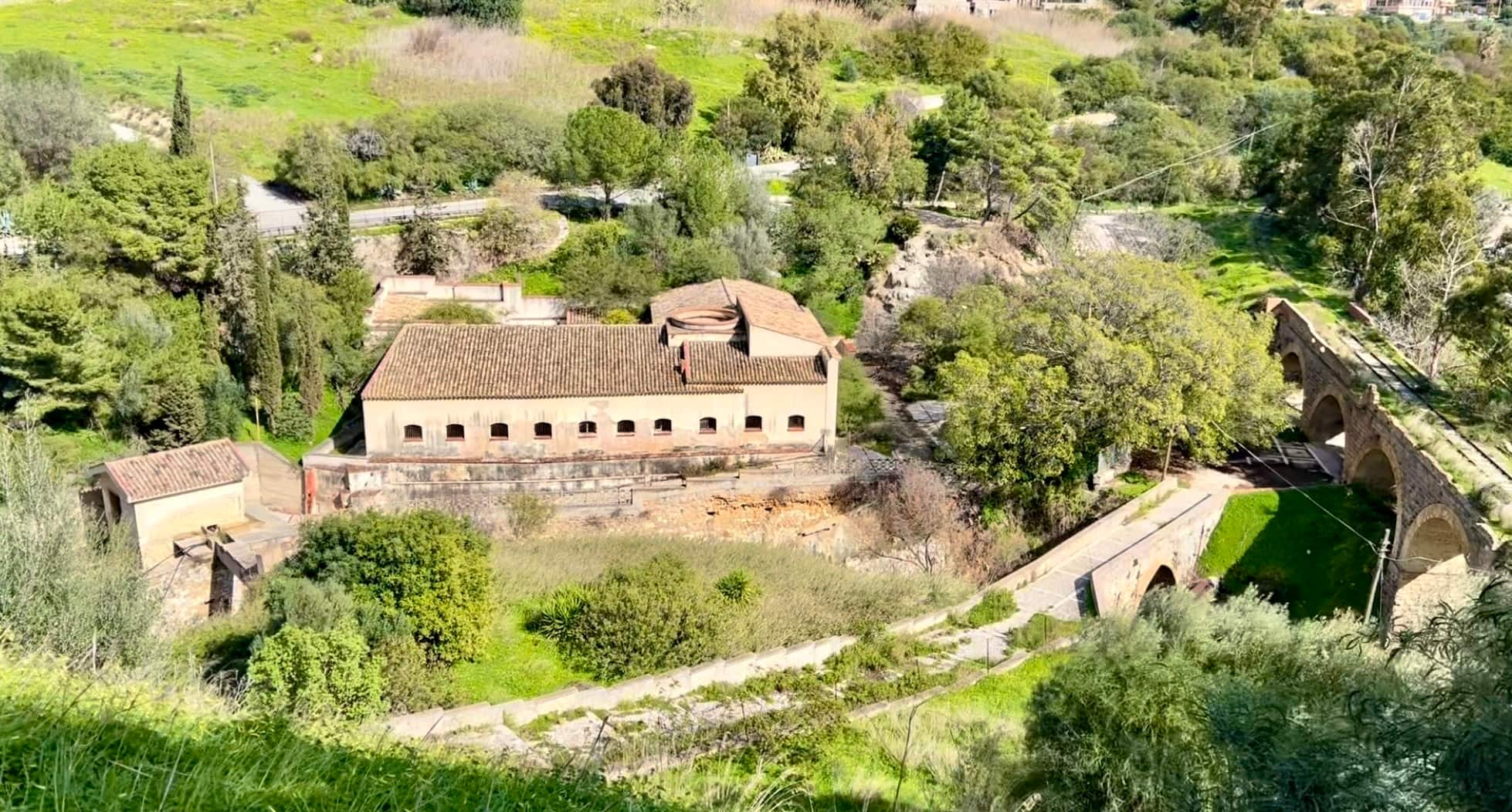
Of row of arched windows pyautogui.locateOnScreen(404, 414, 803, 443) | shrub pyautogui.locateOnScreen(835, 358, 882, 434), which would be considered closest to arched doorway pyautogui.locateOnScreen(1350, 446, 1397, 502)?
shrub pyautogui.locateOnScreen(835, 358, 882, 434)

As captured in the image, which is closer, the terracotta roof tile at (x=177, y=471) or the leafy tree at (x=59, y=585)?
the leafy tree at (x=59, y=585)

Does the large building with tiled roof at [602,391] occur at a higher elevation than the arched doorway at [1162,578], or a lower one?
higher

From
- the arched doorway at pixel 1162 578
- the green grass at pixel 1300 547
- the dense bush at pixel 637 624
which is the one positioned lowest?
the arched doorway at pixel 1162 578

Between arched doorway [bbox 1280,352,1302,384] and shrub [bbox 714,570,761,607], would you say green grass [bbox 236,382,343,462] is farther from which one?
arched doorway [bbox 1280,352,1302,384]

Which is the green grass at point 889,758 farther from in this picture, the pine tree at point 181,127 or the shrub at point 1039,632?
the pine tree at point 181,127

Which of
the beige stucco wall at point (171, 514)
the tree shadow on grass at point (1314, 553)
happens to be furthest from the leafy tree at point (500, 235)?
the tree shadow on grass at point (1314, 553)
